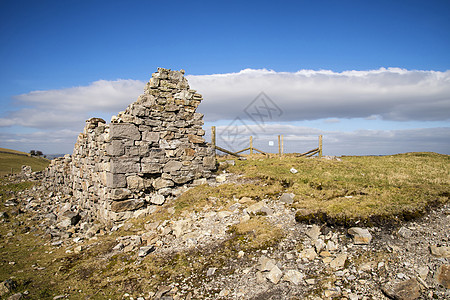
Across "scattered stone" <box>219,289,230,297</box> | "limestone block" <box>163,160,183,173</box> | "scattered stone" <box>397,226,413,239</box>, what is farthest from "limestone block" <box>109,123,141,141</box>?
"scattered stone" <box>397,226,413,239</box>

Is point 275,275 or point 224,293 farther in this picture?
point 275,275

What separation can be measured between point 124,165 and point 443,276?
9147 millimetres

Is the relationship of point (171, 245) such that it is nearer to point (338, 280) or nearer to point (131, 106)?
point (338, 280)

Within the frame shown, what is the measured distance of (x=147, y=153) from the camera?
10.3 meters

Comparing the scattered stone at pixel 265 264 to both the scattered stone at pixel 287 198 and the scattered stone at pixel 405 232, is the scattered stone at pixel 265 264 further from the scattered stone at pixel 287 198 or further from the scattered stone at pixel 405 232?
the scattered stone at pixel 405 232

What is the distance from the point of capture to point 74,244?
8711mm

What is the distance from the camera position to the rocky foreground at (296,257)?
4723mm

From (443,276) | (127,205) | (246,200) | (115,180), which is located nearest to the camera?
(443,276)

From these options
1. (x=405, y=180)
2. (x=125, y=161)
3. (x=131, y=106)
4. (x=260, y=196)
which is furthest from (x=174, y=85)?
(x=405, y=180)

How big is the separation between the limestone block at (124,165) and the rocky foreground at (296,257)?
2.47 m

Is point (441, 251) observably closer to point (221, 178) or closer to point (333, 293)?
point (333, 293)

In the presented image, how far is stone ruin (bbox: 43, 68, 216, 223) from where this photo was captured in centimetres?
974

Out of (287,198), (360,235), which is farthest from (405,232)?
(287,198)

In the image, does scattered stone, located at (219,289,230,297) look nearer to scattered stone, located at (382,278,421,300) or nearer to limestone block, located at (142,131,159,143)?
scattered stone, located at (382,278,421,300)
